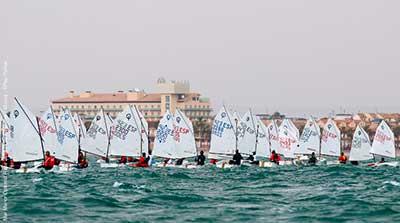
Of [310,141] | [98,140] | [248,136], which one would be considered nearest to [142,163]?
[98,140]

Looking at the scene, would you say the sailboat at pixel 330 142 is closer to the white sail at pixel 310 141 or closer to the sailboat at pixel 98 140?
the white sail at pixel 310 141

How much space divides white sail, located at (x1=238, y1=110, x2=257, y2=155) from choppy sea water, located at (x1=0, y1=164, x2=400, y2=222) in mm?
22849

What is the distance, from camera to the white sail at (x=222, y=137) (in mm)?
75062

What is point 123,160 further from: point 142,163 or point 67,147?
point 67,147

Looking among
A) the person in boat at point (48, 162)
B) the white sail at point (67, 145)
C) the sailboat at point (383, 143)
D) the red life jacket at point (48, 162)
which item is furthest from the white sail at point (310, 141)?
the red life jacket at point (48, 162)

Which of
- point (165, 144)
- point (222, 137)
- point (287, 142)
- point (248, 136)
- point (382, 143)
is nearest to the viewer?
point (165, 144)

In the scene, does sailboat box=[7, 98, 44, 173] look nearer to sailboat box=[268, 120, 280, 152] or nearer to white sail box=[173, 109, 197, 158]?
white sail box=[173, 109, 197, 158]

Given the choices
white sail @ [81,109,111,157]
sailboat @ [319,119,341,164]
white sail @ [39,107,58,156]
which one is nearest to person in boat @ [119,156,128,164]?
white sail @ [81,109,111,157]

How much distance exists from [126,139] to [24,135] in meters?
18.4

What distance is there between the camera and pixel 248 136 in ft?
261

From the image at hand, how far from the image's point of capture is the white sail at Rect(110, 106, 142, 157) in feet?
241

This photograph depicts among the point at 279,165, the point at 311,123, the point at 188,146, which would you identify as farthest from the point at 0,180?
the point at 311,123

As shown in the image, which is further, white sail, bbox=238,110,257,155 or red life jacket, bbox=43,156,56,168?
white sail, bbox=238,110,257,155

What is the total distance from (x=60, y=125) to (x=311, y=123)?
30.4 meters
